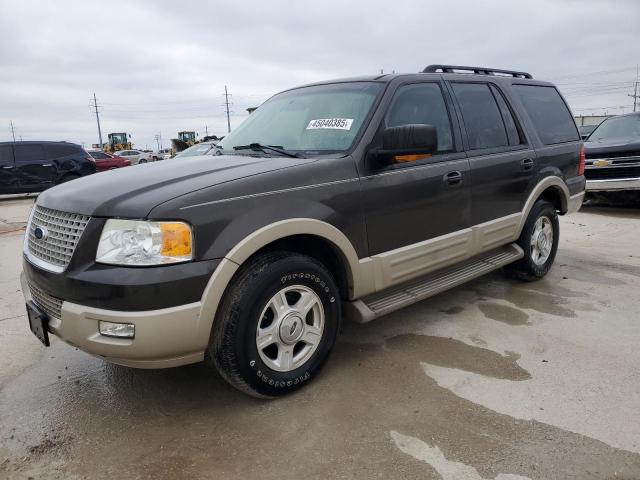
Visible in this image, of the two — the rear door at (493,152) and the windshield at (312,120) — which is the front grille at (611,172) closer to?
the rear door at (493,152)

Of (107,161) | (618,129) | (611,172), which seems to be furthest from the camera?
(107,161)

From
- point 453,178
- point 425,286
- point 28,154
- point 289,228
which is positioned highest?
point 28,154

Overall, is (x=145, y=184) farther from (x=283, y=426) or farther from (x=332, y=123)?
(x=283, y=426)

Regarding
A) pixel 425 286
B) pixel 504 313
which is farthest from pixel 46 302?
pixel 504 313

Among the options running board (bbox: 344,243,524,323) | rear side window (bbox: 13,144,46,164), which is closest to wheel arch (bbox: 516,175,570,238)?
running board (bbox: 344,243,524,323)

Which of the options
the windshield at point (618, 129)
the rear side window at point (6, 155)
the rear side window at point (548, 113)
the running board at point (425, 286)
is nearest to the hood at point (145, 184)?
the running board at point (425, 286)

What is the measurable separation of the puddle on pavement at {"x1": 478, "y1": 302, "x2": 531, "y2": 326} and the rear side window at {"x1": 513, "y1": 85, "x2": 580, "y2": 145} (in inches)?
65.3

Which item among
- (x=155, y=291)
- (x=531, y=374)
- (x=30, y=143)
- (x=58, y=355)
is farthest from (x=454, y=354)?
(x=30, y=143)

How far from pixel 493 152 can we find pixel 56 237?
10.7 ft

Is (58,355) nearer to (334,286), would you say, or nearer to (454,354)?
(334,286)

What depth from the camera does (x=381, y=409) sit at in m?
2.66

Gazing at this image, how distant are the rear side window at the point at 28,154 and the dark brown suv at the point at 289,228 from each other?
13467mm

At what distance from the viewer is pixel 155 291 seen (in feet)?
7.39

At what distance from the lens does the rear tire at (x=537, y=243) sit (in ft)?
14.9
